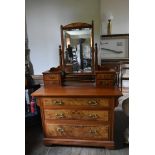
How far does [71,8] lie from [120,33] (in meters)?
2.05

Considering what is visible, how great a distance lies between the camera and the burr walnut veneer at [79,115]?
178 cm

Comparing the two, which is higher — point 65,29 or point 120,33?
point 120,33

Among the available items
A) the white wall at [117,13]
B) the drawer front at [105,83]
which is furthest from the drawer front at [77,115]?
the white wall at [117,13]

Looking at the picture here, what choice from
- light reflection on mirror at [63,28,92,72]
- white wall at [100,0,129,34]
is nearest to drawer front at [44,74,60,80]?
light reflection on mirror at [63,28,92,72]

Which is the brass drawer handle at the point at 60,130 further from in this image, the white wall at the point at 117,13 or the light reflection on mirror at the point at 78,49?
the white wall at the point at 117,13

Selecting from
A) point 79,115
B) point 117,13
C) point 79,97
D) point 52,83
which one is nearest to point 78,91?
point 79,97

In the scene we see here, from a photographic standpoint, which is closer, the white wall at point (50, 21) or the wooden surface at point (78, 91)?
the wooden surface at point (78, 91)

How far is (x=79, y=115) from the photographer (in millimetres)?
1844

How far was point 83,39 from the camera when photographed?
207 cm

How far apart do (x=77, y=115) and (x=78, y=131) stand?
7.0 inches

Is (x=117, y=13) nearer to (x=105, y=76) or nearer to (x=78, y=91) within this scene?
(x=105, y=76)
